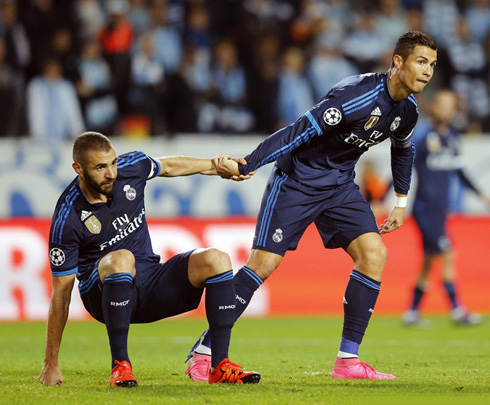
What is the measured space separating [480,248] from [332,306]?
2.22 metres

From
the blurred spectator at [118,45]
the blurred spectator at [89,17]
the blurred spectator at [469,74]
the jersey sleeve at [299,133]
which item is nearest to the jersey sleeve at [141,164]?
the jersey sleeve at [299,133]

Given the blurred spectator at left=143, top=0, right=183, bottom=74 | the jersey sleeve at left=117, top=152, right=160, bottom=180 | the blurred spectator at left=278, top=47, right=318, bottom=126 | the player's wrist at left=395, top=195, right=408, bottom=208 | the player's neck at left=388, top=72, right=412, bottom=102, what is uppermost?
the blurred spectator at left=143, top=0, right=183, bottom=74

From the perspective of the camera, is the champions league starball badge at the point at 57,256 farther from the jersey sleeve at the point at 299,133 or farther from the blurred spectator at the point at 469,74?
the blurred spectator at the point at 469,74

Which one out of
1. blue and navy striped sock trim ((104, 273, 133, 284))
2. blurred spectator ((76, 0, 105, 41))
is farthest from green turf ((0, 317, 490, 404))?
blurred spectator ((76, 0, 105, 41))

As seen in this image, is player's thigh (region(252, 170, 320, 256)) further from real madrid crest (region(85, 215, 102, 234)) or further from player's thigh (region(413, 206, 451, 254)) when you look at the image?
player's thigh (region(413, 206, 451, 254))

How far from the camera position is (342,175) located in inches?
232

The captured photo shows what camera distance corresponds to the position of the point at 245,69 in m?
13.6

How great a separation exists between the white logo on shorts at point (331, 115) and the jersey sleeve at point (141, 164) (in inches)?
46.1

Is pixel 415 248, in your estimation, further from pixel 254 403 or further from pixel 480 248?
pixel 254 403

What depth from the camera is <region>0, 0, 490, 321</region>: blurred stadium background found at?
1088 centimetres

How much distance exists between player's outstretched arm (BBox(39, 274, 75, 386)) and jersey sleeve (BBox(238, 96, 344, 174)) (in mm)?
1443

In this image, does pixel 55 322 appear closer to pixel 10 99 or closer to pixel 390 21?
pixel 10 99

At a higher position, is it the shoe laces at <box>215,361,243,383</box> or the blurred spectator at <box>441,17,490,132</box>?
the blurred spectator at <box>441,17,490,132</box>

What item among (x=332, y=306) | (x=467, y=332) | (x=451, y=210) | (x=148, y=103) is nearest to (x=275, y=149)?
(x=467, y=332)
